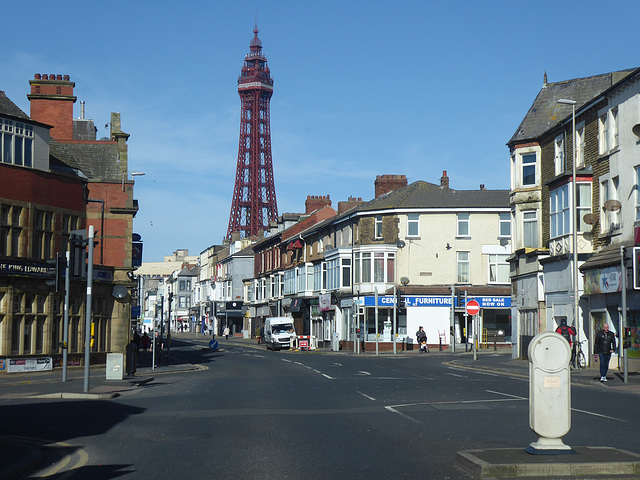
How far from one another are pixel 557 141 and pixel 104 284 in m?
21.2

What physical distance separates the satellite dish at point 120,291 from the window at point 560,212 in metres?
18.8

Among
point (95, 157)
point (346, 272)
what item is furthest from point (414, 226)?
point (95, 157)

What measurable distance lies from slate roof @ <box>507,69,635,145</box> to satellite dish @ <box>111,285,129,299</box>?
1954 centimetres

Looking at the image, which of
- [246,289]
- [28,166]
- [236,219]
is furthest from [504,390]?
[236,219]

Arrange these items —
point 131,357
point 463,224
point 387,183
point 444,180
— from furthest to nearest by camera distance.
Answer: point 387,183
point 444,180
point 463,224
point 131,357

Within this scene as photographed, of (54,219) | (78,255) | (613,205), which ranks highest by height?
(613,205)

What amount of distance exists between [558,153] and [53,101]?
24.1 metres

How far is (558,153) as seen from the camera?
1460 inches

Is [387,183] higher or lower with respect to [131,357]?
higher

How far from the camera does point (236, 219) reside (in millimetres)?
150875

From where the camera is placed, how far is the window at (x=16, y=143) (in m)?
31.7

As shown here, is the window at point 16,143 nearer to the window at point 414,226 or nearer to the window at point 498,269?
the window at point 414,226

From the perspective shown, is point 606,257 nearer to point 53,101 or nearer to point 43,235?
point 43,235

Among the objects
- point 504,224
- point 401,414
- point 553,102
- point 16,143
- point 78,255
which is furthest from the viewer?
point 504,224
